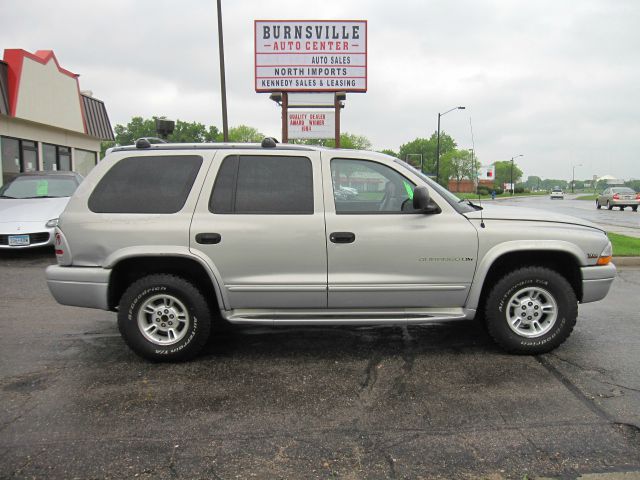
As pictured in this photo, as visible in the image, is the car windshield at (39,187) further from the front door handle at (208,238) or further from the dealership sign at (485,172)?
the dealership sign at (485,172)

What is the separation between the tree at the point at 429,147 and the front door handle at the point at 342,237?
12639 cm

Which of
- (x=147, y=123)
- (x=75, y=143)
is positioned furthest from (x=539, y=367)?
(x=147, y=123)

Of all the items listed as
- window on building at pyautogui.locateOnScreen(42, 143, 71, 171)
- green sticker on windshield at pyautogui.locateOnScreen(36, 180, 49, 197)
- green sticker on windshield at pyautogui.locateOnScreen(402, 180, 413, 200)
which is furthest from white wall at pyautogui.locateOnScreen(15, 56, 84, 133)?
green sticker on windshield at pyautogui.locateOnScreen(402, 180, 413, 200)

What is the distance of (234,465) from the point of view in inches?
105

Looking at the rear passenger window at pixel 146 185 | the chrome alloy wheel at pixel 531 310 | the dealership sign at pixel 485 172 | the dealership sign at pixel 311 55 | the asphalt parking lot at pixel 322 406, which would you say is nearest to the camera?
the asphalt parking lot at pixel 322 406

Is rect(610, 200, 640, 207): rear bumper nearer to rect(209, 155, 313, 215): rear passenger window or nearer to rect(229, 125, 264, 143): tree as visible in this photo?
rect(209, 155, 313, 215): rear passenger window

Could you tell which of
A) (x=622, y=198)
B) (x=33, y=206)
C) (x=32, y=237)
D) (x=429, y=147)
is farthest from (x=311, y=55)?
(x=429, y=147)

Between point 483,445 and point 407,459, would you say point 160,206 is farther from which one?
point 483,445

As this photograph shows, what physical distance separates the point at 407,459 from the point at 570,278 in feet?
8.76

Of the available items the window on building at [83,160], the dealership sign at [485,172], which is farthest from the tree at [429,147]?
the dealership sign at [485,172]

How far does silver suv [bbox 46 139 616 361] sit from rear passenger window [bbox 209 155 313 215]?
10 millimetres

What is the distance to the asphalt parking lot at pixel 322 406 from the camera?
2.71m

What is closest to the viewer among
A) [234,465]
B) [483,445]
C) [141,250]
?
[234,465]

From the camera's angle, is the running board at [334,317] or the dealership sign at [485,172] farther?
the dealership sign at [485,172]
